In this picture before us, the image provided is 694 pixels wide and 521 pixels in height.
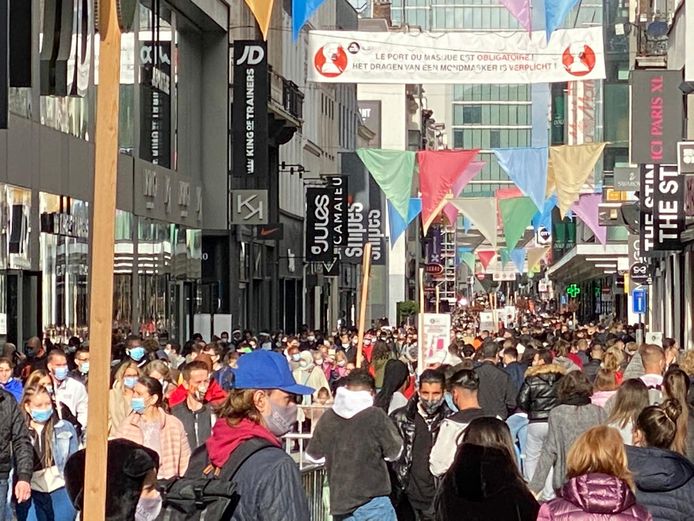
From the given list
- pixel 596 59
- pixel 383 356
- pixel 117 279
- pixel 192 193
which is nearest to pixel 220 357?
pixel 383 356

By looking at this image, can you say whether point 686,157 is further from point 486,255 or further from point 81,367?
point 486,255

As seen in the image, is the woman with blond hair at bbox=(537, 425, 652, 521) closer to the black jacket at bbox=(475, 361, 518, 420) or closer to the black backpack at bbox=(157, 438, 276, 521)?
the black backpack at bbox=(157, 438, 276, 521)

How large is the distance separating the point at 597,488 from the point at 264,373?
138cm

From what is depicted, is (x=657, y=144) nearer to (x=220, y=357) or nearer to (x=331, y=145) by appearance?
(x=220, y=357)

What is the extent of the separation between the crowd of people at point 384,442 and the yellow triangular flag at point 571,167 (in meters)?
13.6

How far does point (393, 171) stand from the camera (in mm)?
32344

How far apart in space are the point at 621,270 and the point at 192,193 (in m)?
24.0

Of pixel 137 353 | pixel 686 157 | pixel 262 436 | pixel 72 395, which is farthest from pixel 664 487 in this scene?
pixel 686 157

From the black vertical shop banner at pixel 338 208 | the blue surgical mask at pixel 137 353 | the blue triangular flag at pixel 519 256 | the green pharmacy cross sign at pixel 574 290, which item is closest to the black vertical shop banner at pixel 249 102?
the black vertical shop banner at pixel 338 208

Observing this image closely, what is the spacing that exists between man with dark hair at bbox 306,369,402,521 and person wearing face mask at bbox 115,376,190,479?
0.81 metres

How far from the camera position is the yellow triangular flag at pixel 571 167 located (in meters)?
31.2

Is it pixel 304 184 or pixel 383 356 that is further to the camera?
pixel 304 184

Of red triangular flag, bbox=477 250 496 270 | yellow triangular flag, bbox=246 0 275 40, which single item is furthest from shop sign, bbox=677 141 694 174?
red triangular flag, bbox=477 250 496 270

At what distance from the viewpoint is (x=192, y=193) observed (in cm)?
4353
